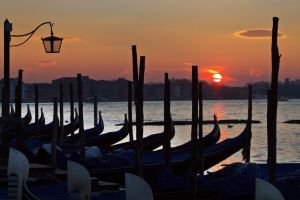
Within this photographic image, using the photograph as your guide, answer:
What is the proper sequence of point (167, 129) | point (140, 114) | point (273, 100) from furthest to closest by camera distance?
point (167, 129), point (140, 114), point (273, 100)

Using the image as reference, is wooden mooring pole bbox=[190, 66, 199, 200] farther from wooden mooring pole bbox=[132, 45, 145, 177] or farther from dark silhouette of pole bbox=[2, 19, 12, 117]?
dark silhouette of pole bbox=[2, 19, 12, 117]

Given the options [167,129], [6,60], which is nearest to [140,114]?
[167,129]

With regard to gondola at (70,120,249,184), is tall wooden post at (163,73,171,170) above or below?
above

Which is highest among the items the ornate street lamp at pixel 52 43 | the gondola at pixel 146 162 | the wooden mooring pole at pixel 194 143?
the ornate street lamp at pixel 52 43

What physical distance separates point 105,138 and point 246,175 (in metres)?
11.4

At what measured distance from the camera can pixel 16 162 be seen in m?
7.85

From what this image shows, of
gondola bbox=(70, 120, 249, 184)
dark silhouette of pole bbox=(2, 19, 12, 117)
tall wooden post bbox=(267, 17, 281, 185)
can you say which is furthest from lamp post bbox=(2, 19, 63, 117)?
tall wooden post bbox=(267, 17, 281, 185)

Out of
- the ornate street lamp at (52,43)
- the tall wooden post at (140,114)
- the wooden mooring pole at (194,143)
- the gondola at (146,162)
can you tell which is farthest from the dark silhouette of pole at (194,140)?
the gondola at (146,162)

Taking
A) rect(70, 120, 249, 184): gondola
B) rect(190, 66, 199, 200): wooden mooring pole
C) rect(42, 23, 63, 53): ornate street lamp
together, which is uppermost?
rect(42, 23, 63, 53): ornate street lamp

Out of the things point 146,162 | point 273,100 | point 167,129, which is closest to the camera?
point 273,100

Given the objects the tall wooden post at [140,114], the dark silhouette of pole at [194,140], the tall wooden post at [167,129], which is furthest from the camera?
the tall wooden post at [167,129]

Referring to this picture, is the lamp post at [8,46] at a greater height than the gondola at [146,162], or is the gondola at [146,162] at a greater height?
the lamp post at [8,46]

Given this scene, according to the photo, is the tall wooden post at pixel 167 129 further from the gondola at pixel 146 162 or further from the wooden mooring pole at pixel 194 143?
the wooden mooring pole at pixel 194 143

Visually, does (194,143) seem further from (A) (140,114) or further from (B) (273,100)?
(B) (273,100)
